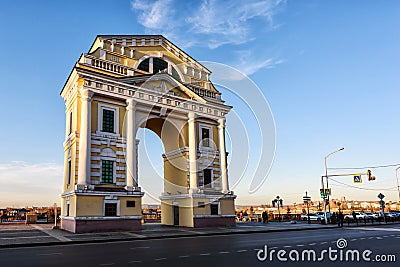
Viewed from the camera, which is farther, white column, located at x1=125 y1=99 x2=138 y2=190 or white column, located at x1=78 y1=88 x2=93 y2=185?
white column, located at x1=125 y1=99 x2=138 y2=190

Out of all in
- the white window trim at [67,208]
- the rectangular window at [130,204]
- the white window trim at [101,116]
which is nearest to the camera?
the white window trim at [67,208]

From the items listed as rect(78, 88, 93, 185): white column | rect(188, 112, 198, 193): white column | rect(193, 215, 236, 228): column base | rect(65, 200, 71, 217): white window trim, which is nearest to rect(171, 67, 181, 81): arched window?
rect(188, 112, 198, 193): white column

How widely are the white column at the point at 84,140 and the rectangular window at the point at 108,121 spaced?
190 cm

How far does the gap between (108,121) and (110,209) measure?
7769mm

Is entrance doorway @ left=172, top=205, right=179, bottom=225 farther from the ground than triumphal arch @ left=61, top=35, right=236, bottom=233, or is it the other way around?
triumphal arch @ left=61, top=35, right=236, bottom=233

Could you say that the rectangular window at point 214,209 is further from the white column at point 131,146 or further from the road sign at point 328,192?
the road sign at point 328,192

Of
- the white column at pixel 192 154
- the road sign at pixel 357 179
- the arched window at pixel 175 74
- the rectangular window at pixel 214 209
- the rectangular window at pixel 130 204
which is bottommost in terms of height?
the rectangular window at pixel 214 209

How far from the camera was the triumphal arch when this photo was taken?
91.7 ft

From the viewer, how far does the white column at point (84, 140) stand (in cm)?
2702

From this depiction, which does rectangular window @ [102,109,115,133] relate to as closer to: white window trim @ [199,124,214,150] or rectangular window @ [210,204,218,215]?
white window trim @ [199,124,214,150]

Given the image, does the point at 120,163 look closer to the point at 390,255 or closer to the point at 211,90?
the point at 211,90

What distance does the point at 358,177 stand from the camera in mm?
40062

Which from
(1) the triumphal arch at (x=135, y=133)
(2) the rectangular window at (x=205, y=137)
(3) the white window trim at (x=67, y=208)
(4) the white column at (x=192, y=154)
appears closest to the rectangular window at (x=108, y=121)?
(1) the triumphal arch at (x=135, y=133)

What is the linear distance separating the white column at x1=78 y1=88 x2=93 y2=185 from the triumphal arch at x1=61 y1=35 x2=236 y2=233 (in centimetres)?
8
